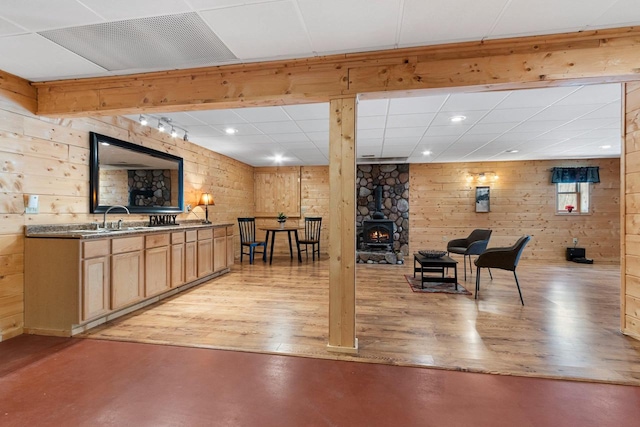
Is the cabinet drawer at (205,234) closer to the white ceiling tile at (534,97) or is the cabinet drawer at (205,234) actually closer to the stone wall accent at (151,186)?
the stone wall accent at (151,186)

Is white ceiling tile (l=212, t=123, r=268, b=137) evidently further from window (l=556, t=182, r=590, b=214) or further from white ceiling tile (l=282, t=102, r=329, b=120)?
window (l=556, t=182, r=590, b=214)

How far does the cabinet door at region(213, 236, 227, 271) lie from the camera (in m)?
5.02

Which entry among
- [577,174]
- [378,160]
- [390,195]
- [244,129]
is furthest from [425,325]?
[577,174]

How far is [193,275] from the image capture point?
14.4 ft

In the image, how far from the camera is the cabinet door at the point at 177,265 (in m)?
3.95

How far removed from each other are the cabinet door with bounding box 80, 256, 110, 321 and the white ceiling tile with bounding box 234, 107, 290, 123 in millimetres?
2206

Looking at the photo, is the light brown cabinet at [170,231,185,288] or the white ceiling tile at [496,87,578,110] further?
the light brown cabinet at [170,231,185,288]

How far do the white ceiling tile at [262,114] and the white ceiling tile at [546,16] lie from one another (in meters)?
2.35

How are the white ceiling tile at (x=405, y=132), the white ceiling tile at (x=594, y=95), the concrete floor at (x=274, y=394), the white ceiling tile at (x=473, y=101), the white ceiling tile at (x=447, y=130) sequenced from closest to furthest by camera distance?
the concrete floor at (x=274, y=394) → the white ceiling tile at (x=594, y=95) → the white ceiling tile at (x=473, y=101) → the white ceiling tile at (x=447, y=130) → the white ceiling tile at (x=405, y=132)

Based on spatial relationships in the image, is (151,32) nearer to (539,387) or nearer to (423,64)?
(423,64)

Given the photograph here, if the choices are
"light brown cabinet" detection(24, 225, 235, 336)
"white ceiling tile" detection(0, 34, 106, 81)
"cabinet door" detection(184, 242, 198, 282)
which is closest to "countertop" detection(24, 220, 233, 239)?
"light brown cabinet" detection(24, 225, 235, 336)

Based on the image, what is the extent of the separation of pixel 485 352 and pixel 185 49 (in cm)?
339

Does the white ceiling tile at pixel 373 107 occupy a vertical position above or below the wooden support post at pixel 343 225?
above

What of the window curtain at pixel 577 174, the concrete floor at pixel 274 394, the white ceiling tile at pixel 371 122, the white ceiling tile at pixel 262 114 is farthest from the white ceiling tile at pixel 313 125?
the window curtain at pixel 577 174
